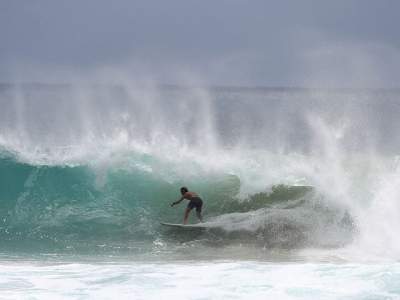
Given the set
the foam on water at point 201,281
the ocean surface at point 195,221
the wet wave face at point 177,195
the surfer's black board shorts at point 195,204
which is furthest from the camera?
the surfer's black board shorts at point 195,204

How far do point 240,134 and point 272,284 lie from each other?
3882cm

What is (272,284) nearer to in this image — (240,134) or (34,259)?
(34,259)

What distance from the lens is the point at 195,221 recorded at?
57.0 feet

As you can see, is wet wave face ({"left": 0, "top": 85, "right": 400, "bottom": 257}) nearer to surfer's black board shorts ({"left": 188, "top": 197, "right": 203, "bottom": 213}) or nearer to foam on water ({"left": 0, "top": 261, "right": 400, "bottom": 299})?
surfer's black board shorts ({"left": 188, "top": 197, "right": 203, "bottom": 213})

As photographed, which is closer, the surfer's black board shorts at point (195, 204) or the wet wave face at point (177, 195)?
the wet wave face at point (177, 195)

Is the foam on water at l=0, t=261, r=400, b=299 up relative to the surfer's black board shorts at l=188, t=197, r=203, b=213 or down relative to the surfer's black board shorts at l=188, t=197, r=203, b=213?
down

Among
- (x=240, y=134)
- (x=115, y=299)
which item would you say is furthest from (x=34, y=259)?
(x=240, y=134)

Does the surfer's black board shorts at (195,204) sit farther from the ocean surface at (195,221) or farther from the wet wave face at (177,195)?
the ocean surface at (195,221)

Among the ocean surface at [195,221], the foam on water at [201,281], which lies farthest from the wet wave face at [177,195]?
the foam on water at [201,281]

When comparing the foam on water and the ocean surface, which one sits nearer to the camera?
the foam on water

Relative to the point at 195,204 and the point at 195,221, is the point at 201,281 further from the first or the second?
the point at 195,221

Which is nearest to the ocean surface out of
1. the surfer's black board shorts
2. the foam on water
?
the foam on water

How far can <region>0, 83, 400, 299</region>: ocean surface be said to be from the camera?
1154 cm

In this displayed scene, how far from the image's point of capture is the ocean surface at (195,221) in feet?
37.9
